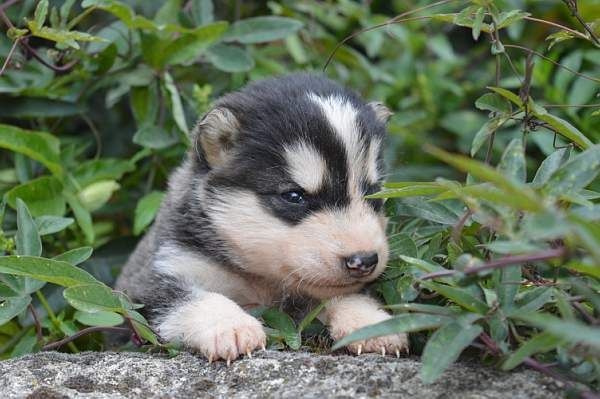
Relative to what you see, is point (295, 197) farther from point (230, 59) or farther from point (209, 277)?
point (230, 59)

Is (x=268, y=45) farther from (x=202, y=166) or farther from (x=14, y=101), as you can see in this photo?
(x=202, y=166)

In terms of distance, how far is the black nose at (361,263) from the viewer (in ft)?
14.5

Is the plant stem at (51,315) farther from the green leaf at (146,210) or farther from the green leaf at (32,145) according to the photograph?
the green leaf at (32,145)

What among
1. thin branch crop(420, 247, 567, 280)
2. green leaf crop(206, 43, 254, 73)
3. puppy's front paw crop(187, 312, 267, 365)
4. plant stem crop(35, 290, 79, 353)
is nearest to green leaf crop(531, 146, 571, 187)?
thin branch crop(420, 247, 567, 280)

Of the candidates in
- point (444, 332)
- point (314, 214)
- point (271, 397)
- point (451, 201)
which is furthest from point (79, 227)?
point (444, 332)

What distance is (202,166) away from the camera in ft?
17.4

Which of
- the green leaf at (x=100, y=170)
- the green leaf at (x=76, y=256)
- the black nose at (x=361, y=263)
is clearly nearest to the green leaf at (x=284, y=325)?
the black nose at (x=361, y=263)

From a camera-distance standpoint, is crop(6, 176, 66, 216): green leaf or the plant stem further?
crop(6, 176, 66, 216): green leaf

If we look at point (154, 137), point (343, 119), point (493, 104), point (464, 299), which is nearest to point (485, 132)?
point (493, 104)

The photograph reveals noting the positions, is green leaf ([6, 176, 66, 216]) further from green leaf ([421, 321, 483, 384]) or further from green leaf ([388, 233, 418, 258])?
green leaf ([421, 321, 483, 384])

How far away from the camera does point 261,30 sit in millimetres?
6879

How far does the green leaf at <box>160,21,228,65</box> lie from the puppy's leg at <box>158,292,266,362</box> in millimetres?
2313

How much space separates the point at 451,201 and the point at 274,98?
114 cm

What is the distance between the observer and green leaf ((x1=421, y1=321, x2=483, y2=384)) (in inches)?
129
